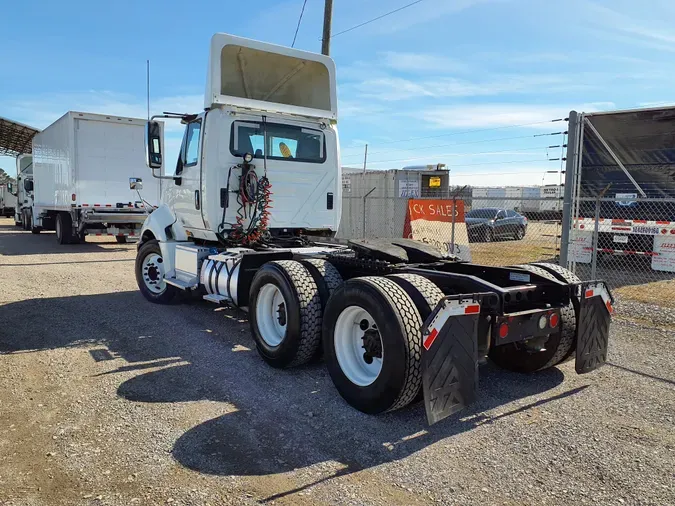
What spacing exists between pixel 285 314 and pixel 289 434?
1.62 m

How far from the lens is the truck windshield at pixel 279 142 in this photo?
6.83 meters

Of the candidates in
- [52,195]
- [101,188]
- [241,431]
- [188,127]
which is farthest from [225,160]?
[52,195]

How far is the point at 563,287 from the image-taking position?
4.43 metres

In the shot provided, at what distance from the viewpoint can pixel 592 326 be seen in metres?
4.43

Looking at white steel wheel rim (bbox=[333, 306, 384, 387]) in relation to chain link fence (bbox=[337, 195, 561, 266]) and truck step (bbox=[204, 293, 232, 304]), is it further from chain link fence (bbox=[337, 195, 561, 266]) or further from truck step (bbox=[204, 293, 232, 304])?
chain link fence (bbox=[337, 195, 561, 266])

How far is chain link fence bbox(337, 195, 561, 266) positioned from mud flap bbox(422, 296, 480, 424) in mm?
7711

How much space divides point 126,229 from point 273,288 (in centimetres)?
Answer: 1218

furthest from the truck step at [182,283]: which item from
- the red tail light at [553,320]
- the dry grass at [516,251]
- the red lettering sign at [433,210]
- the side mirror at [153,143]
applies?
the dry grass at [516,251]

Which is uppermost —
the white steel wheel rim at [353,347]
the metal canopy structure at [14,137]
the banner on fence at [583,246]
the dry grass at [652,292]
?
the metal canopy structure at [14,137]

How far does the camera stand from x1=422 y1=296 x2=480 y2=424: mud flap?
3.48 meters

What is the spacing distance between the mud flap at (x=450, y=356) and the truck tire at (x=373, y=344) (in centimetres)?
19

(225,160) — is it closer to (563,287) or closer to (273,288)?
(273,288)

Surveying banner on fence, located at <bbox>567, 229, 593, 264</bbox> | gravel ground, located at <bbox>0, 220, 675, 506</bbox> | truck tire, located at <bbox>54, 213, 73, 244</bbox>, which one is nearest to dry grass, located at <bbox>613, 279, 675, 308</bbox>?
banner on fence, located at <bbox>567, 229, 593, 264</bbox>

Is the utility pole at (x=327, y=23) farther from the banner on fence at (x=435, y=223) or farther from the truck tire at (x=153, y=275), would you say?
the truck tire at (x=153, y=275)
